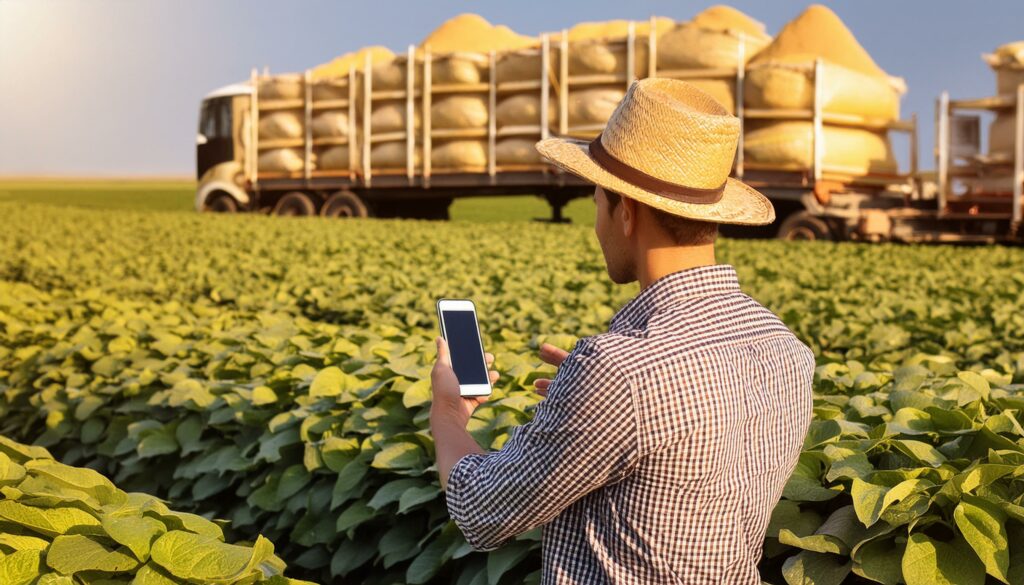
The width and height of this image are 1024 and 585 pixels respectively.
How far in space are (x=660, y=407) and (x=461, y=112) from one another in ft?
67.1

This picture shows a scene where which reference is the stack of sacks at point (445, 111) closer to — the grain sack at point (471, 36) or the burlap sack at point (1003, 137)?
the grain sack at point (471, 36)

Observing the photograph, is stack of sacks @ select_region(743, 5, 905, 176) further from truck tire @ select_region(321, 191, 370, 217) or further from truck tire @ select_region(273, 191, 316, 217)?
truck tire @ select_region(273, 191, 316, 217)

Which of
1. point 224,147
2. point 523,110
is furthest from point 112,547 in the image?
point 224,147

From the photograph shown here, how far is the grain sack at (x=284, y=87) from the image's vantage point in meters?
24.7

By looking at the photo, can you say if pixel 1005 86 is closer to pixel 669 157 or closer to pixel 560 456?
pixel 669 157

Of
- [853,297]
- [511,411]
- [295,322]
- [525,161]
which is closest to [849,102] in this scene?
[525,161]

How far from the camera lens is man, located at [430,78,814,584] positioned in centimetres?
183

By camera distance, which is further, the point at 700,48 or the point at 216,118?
the point at 216,118

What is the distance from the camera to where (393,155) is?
2330 cm

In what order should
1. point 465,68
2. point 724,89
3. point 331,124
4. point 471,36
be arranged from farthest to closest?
point 471,36, point 331,124, point 465,68, point 724,89

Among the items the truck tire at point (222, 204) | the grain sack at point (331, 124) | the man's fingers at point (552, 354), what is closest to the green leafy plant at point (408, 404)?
the man's fingers at point (552, 354)

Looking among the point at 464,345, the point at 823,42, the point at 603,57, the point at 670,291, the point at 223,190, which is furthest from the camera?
the point at 223,190

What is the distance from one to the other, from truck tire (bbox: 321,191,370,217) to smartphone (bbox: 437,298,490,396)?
869 inches

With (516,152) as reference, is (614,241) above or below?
below
